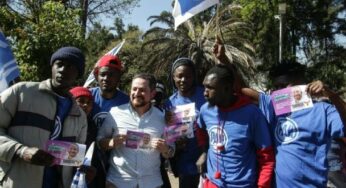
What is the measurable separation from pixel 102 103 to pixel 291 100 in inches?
81.2

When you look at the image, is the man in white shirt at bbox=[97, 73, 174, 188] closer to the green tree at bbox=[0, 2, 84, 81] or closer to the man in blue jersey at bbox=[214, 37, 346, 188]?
the man in blue jersey at bbox=[214, 37, 346, 188]

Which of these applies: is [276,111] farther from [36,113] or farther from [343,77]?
[343,77]

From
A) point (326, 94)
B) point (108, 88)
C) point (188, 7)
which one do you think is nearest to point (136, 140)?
point (108, 88)

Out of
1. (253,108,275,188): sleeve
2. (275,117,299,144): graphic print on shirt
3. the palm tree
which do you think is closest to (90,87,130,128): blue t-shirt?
(253,108,275,188): sleeve

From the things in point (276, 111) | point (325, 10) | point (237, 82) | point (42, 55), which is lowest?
point (276, 111)

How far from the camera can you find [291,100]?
3.83m

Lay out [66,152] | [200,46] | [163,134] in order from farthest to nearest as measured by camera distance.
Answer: [200,46] → [163,134] → [66,152]

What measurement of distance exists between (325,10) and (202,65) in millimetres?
17464

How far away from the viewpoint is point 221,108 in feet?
13.0

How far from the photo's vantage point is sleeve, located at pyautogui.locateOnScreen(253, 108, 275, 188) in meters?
3.79

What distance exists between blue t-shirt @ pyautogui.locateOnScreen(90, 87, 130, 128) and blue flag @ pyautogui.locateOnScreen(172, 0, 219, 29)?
3.76 feet

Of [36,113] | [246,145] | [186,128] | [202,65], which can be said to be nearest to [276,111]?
[246,145]

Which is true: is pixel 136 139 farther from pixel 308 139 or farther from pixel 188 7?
pixel 188 7

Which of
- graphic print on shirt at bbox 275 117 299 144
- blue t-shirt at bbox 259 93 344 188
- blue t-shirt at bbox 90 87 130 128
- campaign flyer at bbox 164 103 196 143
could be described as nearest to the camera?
blue t-shirt at bbox 259 93 344 188
